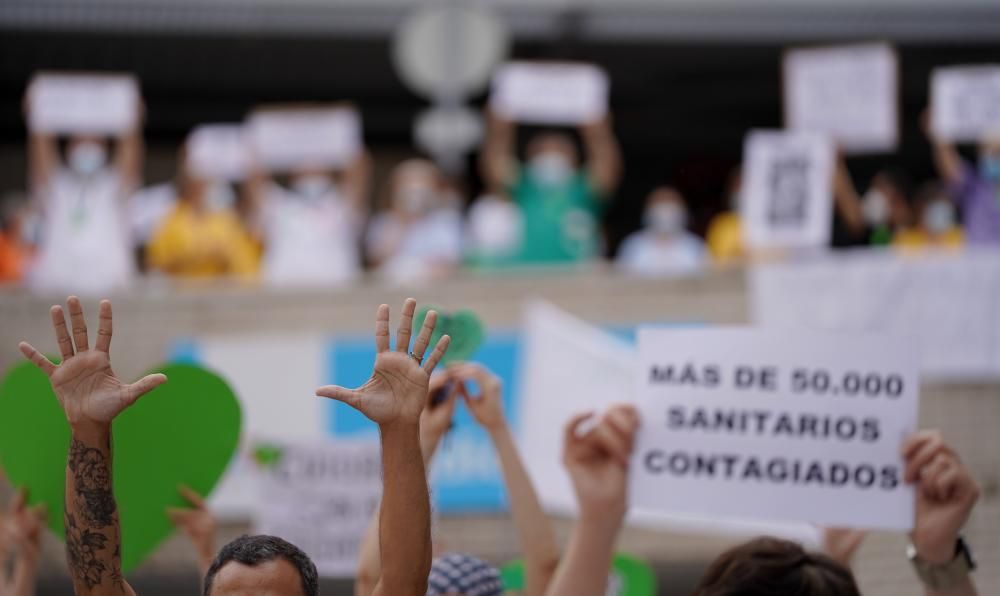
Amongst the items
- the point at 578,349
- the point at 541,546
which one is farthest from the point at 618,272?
the point at 541,546

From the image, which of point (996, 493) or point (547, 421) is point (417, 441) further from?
point (996, 493)

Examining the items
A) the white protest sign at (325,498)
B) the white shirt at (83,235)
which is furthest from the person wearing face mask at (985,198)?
the white shirt at (83,235)

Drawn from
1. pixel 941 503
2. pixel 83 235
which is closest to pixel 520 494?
pixel 941 503

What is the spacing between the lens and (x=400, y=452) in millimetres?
2336

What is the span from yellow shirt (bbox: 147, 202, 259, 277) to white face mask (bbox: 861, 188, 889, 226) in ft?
15.2

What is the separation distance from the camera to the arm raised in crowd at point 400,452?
232cm

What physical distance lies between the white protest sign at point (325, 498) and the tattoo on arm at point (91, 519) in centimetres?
178

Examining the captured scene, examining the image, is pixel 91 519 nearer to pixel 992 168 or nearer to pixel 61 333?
pixel 61 333

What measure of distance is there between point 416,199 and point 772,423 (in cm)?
675

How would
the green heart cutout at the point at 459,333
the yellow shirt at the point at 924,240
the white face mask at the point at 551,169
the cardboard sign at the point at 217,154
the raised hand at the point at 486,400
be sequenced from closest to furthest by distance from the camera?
the raised hand at the point at 486,400, the green heart cutout at the point at 459,333, the white face mask at the point at 551,169, the yellow shirt at the point at 924,240, the cardboard sign at the point at 217,154

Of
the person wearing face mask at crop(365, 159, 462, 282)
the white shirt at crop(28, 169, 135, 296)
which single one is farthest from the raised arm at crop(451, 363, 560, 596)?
the person wearing face mask at crop(365, 159, 462, 282)

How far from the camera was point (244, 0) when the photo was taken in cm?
1251

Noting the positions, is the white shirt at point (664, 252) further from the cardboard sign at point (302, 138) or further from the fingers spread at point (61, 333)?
the fingers spread at point (61, 333)

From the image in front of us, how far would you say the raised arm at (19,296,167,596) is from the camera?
2365mm
